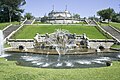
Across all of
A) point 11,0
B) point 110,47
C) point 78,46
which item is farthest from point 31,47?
point 11,0

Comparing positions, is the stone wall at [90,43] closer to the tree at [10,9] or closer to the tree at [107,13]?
the tree at [10,9]

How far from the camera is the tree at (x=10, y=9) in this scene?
88.3 meters

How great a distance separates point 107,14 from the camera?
106625 mm

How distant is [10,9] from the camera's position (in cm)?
8869

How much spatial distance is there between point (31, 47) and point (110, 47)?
53.7ft

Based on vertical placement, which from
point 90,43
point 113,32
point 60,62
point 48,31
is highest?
point 48,31

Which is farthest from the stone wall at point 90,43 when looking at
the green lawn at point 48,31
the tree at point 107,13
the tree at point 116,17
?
the tree at point 116,17

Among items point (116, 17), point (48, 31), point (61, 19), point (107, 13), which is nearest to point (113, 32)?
point (48, 31)

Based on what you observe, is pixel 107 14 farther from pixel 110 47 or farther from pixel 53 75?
pixel 53 75

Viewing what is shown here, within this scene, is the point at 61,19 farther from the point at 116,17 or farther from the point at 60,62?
the point at 60,62

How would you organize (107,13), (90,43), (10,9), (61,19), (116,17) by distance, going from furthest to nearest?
1. (116,17)
2. (107,13)
3. (61,19)
4. (10,9)
5. (90,43)

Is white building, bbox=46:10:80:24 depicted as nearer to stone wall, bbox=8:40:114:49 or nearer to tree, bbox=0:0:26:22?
tree, bbox=0:0:26:22

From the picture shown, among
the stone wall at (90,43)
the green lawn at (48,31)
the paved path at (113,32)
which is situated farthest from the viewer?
the paved path at (113,32)

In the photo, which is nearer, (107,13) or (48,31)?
(48,31)
